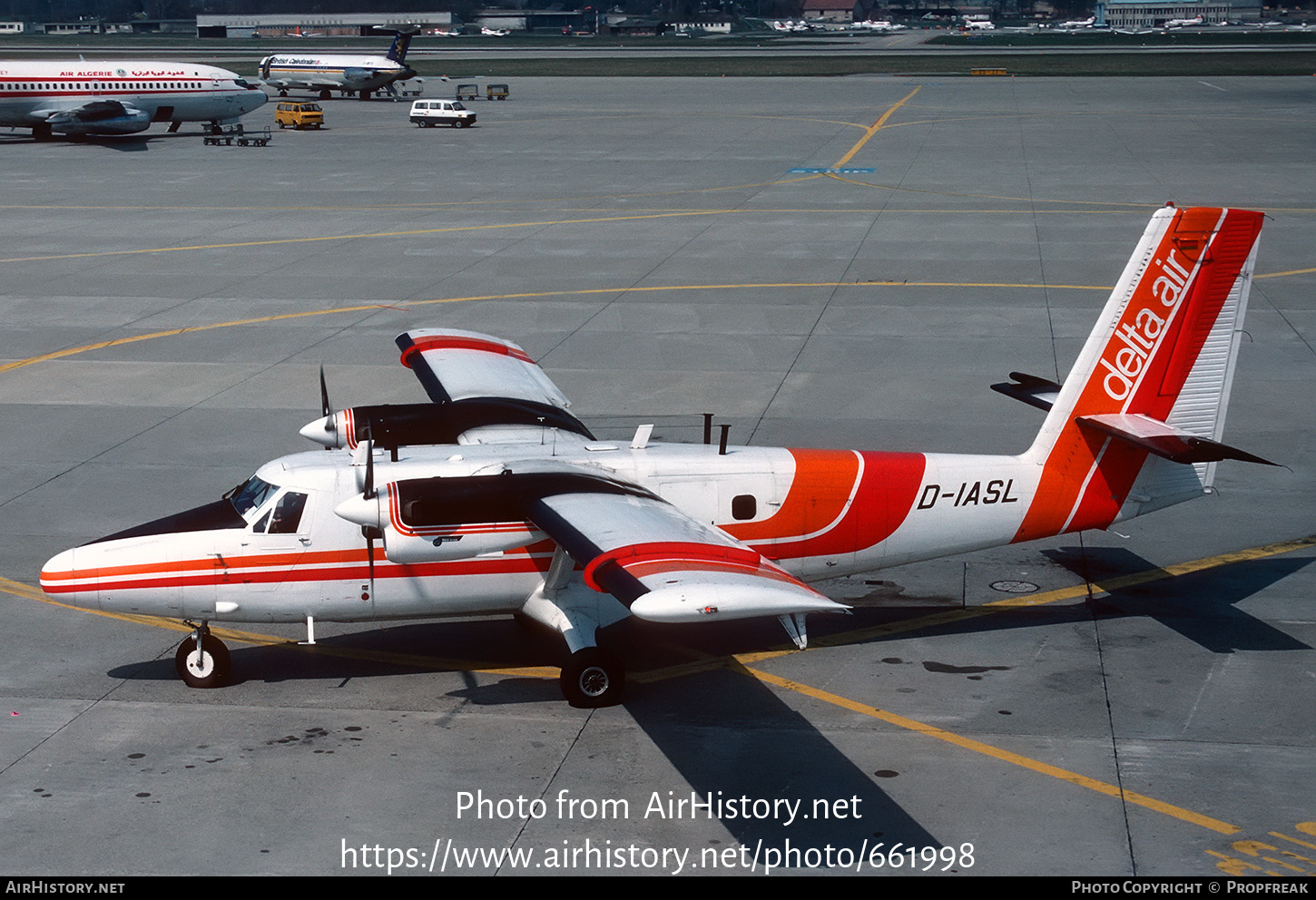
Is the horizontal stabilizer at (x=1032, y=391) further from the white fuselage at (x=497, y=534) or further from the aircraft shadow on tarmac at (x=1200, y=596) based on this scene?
the aircraft shadow on tarmac at (x=1200, y=596)

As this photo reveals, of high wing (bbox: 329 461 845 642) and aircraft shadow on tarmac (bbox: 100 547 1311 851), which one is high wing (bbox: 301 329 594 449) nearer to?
high wing (bbox: 329 461 845 642)

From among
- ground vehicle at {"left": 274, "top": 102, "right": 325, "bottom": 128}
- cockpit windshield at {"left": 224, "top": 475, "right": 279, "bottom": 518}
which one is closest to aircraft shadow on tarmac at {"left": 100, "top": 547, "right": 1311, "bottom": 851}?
cockpit windshield at {"left": 224, "top": 475, "right": 279, "bottom": 518}

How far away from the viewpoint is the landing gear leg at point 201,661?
18.2m

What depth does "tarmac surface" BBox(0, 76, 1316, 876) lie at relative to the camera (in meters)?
14.7

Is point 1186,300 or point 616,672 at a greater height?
point 1186,300

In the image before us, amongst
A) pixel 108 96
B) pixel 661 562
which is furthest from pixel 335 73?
pixel 661 562

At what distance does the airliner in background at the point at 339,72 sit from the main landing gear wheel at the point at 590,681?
11118cm

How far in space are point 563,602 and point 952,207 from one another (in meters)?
44.2

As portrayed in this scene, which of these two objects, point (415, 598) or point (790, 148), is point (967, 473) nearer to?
point (415, 598)

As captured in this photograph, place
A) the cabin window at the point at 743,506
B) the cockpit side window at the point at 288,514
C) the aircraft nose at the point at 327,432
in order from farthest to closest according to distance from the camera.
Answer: the aircraft nose at the point at 327,432
the cabin window at the point at 743,506
the cockpit side window at the point at 288,514

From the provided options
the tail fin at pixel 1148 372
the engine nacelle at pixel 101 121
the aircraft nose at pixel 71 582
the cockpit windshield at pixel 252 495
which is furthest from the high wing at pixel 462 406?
the engine nacelle at pixel 101 121

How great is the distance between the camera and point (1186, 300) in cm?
1984
